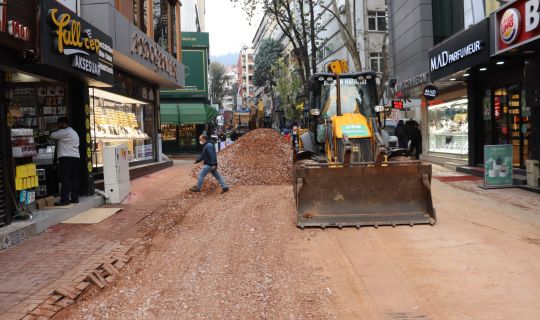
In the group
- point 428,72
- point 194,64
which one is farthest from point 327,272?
point 194,64

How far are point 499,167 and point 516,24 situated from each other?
3661mm

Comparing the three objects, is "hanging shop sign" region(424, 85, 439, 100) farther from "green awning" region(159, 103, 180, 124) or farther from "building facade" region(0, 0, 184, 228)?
"green awning" region(159, 103, 180, 124)

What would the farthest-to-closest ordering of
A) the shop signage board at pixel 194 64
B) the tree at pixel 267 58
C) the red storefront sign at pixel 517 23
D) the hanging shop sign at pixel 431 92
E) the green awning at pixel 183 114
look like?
the tree at pixel 267 58, the shop signage board at pixel 194 64, the green awning at pixel 183 114, the hanging shop sign at pixel 431 92, the red storefront sign at pixel 517 23

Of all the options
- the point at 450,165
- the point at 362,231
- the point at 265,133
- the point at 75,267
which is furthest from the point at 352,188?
the point at 265,133

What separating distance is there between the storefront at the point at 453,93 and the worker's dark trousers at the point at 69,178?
36.3 feet

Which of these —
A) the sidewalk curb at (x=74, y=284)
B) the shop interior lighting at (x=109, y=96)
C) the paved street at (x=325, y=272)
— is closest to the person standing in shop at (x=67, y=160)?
the paved street at (x=325, y=272)

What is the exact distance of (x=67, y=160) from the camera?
9625mm

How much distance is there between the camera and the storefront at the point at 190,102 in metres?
30.8

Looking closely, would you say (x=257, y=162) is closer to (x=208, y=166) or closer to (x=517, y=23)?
(x=208, y=166)

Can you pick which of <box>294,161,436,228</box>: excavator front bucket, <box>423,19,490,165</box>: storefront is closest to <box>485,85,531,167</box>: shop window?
<box>423,19,490,165</box>: storefront

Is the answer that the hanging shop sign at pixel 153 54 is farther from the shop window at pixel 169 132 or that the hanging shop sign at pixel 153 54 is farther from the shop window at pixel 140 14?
the shop window at pixel 169 132

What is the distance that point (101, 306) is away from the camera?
189 inches

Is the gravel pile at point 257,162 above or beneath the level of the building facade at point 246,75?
beneath

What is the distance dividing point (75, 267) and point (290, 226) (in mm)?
3578
